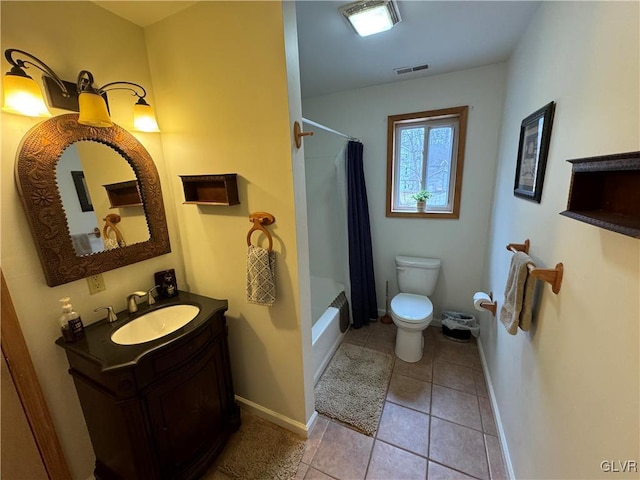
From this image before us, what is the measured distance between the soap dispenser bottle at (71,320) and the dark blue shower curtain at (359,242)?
2.00m

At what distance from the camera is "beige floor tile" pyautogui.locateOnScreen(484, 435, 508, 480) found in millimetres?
1317

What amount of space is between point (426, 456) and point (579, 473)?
882 millimetres

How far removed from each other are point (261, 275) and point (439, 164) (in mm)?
2065

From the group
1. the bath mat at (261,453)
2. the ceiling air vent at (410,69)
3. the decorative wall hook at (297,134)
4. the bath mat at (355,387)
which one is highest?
the ceiling air vent at (410,69)

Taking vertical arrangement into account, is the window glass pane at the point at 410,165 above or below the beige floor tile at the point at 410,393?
above

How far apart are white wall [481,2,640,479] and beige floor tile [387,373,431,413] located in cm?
49

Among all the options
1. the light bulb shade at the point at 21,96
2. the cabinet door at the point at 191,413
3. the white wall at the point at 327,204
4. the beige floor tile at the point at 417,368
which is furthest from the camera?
the white wall at the point at 327,204

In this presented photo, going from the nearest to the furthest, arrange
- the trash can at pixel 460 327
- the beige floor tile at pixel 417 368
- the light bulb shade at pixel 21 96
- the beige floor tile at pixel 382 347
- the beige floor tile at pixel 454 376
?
the light bulb shade at pixel 21 96, the beige floor tile at pixel 454 376, the beige floor tile at pixel 417 368, the beige floor tile at pixel 382 347, the trash can at pixel 460 327

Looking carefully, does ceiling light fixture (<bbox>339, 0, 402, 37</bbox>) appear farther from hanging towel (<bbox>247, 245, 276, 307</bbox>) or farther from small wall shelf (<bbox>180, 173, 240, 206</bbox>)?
hanging towel (<bbox>247, 245, 276, 307</bbox>)

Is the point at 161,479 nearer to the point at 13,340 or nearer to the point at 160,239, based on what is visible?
the point at 13,340

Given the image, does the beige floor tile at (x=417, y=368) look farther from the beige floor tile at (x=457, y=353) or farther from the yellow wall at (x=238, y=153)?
the yellow wall at (x=238, y=153)

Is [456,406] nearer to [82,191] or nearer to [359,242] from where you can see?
→ [359,242]

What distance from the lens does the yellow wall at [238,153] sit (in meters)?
1.17

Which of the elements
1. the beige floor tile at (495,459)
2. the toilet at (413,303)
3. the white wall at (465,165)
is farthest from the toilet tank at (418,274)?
the beige floor tile at (495,459)
